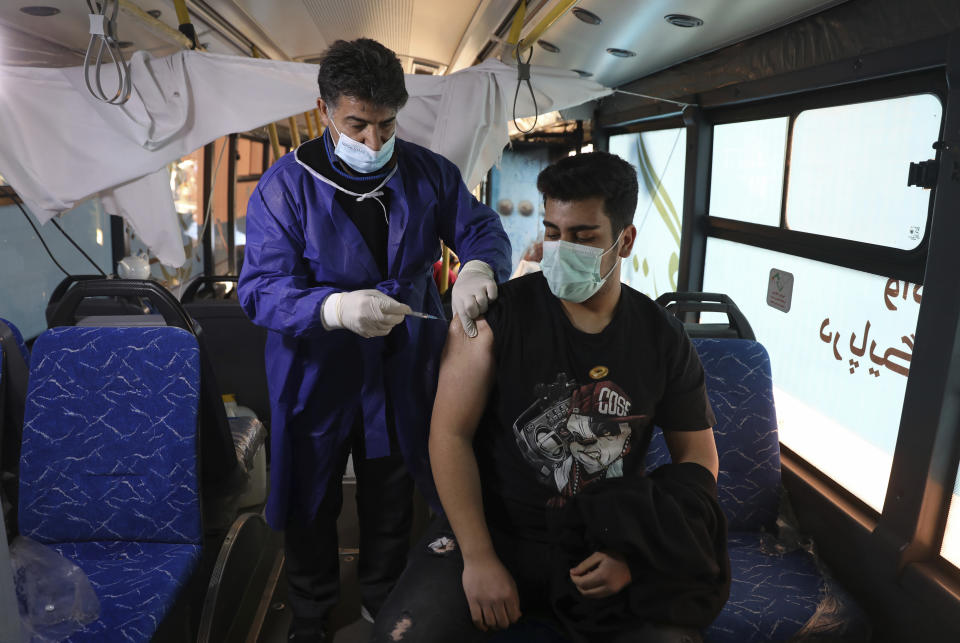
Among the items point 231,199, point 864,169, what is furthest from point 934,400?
point 231,199

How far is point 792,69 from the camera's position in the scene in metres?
2.65

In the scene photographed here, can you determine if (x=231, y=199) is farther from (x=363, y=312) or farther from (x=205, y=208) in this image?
(x=363, y=312)

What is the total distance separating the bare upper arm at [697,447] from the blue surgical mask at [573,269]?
45cm

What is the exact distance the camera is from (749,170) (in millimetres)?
3375

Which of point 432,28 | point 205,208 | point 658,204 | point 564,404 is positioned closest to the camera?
point 564,404

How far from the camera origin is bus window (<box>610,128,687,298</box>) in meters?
4.47

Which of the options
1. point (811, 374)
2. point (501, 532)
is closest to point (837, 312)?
point (811, 374)

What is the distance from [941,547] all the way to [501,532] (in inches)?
54.1

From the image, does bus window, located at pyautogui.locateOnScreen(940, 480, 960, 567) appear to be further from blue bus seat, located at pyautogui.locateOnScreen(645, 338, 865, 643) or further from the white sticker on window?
the white sticker on window

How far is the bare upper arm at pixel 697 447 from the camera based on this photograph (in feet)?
5.97

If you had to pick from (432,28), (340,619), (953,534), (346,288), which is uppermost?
(432,28)

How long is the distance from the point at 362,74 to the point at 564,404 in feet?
3.52

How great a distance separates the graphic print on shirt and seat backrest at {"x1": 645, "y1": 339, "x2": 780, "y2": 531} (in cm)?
68

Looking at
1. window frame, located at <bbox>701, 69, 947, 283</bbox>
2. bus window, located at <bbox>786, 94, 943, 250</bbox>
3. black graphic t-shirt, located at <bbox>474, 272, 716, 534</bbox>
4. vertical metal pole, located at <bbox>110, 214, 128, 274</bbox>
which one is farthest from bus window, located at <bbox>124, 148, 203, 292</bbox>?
bus window, located at <bbox>786, 94, 943, 250</bbox>
